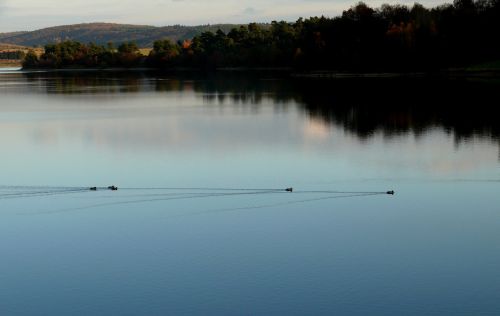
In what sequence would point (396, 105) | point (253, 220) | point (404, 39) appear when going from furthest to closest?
1. point (404, 39)
2. point (396, 105)
3. point (253, 220)

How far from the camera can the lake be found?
677 inches

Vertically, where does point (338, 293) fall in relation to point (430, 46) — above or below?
below

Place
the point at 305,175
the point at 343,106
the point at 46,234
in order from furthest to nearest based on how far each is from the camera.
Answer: the point at 343,106 → the point at 305,175 → the point at 46,234

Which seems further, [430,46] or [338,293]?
[430,46]

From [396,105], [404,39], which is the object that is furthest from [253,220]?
[404,39]

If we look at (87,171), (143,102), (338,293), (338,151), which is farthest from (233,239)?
(143,102)

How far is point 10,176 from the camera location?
3350 cm

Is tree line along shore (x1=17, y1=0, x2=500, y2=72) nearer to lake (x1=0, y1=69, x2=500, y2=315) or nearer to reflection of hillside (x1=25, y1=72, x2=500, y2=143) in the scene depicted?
reflection of hillside (x1=25, y1=72, x2=500, y2=143)

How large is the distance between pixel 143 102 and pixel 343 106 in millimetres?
23811

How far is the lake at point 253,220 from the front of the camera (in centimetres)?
1719

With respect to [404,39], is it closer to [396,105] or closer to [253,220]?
[396,105]

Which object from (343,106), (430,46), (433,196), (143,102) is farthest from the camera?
(430,46)

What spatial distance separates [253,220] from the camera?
24516 millimetres

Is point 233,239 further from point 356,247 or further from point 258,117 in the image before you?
point 258,117
